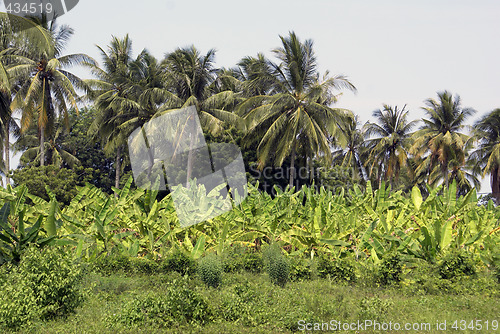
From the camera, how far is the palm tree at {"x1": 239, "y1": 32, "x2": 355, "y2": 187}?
890 inches

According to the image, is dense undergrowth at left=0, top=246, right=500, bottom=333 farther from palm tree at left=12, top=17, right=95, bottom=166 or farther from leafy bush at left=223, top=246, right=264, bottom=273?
palm tree at left=12, top=17, right=95, bottom=166

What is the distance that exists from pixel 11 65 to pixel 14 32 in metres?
12.4

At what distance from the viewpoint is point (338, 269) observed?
27.6 ft

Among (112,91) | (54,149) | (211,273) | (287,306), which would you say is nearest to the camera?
(287,306)

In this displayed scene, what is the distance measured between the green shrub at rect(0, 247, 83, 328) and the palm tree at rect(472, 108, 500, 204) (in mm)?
30177

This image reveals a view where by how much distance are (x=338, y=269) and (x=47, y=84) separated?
1973 centimetres

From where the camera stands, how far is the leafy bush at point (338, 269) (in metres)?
8.33

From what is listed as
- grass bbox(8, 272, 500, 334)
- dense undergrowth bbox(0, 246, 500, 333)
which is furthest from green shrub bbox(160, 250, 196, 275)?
grass bbox(8, 272, 500, 334)

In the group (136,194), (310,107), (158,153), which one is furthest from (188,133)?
(136,194)

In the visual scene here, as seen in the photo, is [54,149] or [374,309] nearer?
[374,309]

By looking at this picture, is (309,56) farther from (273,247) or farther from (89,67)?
(273,247)

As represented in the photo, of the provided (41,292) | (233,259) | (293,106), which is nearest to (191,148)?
(293,106)

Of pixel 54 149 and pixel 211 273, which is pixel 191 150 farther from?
pixel 211 273

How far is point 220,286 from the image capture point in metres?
7.62
